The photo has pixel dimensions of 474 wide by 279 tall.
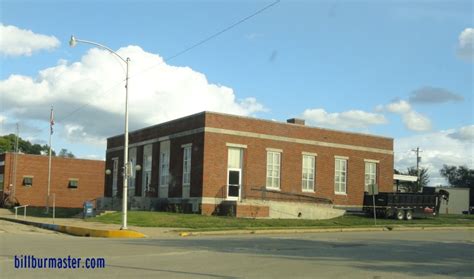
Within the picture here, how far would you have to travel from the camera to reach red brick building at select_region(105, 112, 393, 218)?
3791 cm

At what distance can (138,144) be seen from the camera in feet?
158

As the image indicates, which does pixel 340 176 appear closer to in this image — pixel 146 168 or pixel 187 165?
pixel 187 165

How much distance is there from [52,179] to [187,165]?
3616cm

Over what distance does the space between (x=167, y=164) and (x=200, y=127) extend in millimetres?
6052

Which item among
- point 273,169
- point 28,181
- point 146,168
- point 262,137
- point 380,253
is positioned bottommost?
point 380,253

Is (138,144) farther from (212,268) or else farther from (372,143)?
(212,268)

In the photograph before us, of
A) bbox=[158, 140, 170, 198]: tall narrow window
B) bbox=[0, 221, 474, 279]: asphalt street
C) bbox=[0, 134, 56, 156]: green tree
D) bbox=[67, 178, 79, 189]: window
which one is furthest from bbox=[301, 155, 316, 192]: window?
bbox=[0, 134, 56, 156]: green tree

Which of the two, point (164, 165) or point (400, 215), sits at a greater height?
point (164, 165)

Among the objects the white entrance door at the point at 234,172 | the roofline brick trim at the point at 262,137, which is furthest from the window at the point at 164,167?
the white entrance door at the point at 234,172

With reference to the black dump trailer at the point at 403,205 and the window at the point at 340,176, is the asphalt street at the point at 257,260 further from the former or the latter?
the window at the point at 340,176

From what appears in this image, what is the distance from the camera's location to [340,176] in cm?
4438

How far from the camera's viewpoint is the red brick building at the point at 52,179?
2623 inches

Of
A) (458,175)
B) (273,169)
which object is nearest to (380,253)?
(273,169)

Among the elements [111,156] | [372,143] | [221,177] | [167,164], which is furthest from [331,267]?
[111,156]
